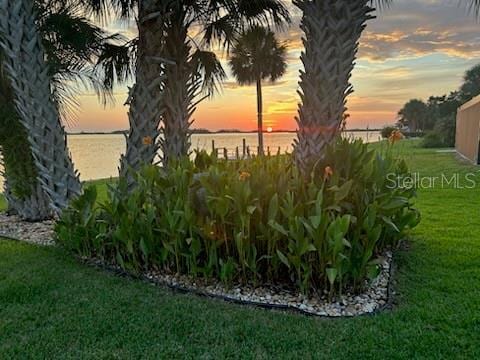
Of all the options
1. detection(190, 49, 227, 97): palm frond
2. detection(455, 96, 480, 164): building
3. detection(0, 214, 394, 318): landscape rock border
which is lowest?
detection(0, 214, 394, 318): landscape rock border

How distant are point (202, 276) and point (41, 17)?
190 inches

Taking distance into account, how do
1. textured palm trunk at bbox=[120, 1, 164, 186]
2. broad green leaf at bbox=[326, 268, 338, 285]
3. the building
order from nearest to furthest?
broad green leaf at bbox=[326, 268, 338, 285] < textured palm trunk at bbox=[120, 1, 164, 186] < the building

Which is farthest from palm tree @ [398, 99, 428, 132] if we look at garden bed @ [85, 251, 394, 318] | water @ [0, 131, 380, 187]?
garden bed @ [85, 251, 394, 318]

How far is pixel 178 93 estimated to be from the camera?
7238 mm

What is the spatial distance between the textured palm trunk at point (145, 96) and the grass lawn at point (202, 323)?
222 centimetres

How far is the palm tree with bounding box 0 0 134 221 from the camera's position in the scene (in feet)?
18.0

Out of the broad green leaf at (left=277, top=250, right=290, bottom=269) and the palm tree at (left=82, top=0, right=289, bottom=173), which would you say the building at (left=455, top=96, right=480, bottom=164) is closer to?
the palm tree at (left=82, top=0, right=289, bottom=173)

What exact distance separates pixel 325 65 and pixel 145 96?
289cm

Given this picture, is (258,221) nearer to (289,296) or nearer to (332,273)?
(289,296)

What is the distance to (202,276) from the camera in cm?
383

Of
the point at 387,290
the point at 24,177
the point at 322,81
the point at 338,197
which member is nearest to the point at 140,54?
the point at 24,177

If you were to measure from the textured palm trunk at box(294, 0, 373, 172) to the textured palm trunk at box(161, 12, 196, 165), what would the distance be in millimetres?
3285

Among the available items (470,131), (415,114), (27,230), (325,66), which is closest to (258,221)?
(325,66)

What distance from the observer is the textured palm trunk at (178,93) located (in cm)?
700
